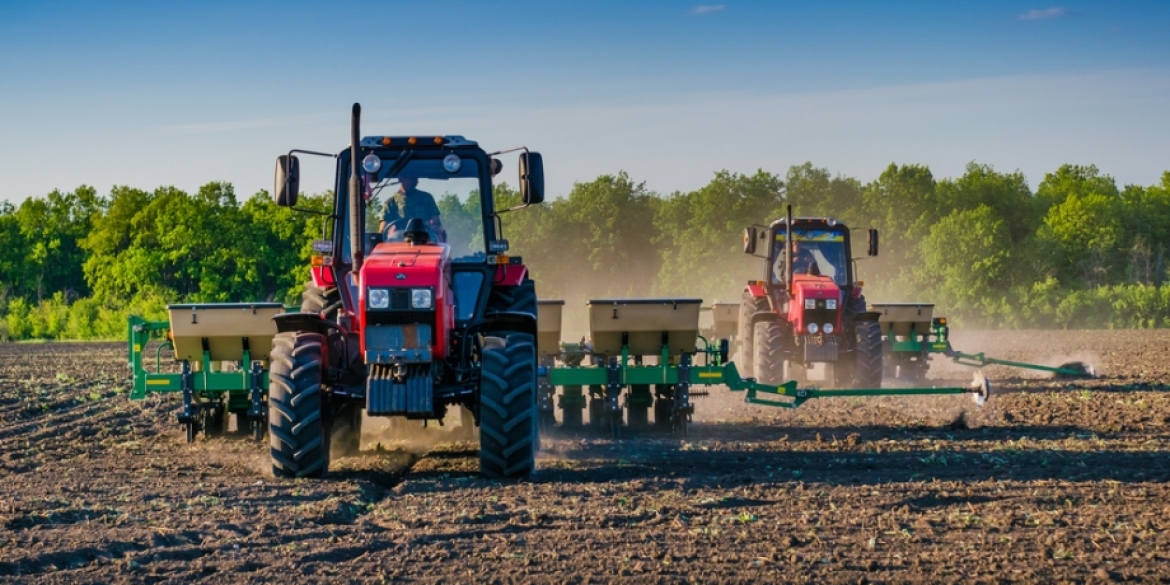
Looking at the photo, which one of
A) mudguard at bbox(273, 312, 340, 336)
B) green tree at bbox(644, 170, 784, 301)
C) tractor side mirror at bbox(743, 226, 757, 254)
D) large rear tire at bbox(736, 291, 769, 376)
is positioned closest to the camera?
mudguard at bbox(273, 312, 340, 336)

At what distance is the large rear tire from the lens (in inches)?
796

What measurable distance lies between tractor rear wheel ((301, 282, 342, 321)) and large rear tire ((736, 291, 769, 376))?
9.43m

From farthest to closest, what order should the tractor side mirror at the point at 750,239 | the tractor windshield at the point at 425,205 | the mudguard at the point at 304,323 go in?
the tractor side mirror at the point at 750,239
the tractor windshield at the point at 425,205
the mudguard at the point at 304,323

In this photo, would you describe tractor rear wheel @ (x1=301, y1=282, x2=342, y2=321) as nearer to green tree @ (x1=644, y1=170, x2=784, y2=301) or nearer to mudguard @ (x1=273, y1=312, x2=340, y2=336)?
mudguard @ (x1=273, y1=312, x2=340, y2=336)

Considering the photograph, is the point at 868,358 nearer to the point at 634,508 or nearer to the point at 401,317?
the point at 401,317

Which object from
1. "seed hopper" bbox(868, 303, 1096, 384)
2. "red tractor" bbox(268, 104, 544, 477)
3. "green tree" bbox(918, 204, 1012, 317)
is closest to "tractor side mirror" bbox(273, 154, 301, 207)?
"red tractor" bbox(268, 104, 544, 477)

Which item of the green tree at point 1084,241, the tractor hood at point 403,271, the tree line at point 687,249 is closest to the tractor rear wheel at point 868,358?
the tractor hood at point 403,271

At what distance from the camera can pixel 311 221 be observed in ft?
152

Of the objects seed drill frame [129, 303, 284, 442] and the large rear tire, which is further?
the large rear tire

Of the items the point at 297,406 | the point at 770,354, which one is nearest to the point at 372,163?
the point at 297,406

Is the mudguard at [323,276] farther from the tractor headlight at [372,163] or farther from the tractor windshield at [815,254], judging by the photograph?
the tractor windshield at [815,254]

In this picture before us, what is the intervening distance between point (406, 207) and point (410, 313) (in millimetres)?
1650

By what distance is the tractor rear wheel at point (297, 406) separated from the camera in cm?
1022

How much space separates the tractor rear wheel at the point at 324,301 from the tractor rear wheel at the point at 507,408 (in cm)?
192
